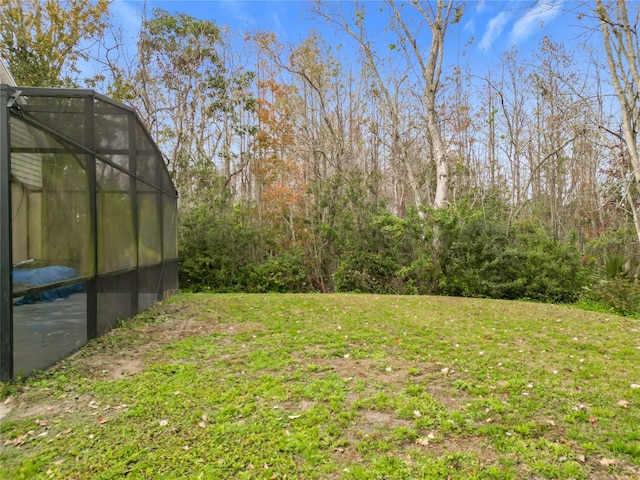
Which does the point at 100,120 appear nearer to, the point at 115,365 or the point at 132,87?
the point at 115,365

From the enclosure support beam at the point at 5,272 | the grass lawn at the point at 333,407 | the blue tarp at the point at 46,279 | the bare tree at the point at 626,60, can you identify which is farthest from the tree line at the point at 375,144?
the enclosure support beam at the point at 5,272

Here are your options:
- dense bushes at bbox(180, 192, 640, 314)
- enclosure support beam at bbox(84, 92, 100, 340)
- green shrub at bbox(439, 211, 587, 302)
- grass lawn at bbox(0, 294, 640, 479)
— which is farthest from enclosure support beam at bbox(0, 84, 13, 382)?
green shrub at bbox(439, 211, 587, 302)

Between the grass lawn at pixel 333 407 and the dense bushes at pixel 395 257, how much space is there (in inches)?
138

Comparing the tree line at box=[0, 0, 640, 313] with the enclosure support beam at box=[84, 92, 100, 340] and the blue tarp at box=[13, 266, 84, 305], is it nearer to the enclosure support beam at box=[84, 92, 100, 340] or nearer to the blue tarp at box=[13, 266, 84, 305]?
the enclosure support beam at box=[84, 92, 100, 340]

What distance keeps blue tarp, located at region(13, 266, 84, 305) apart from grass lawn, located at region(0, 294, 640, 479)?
2.05 feet

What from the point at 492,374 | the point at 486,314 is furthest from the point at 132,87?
the point at 492,374

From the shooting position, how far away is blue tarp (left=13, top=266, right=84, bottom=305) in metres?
3.01

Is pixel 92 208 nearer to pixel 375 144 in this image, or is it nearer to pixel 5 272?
pixel 5 272

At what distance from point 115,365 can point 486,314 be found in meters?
5.05

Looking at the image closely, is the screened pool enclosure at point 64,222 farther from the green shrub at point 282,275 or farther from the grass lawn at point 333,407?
the green shrub at point 282,275

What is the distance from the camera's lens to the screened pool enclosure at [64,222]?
9.58 feet

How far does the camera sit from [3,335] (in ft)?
9.18

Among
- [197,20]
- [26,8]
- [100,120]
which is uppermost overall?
[197,20]

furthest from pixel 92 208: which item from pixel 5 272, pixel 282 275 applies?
pixel 282 275
